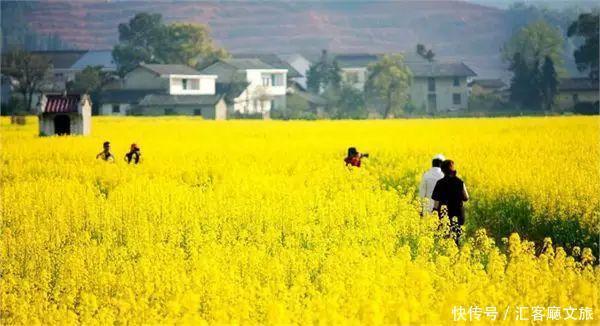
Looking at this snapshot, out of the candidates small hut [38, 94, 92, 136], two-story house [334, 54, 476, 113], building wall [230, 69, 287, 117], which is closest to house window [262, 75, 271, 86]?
building wall [230, 69, 287, 117]

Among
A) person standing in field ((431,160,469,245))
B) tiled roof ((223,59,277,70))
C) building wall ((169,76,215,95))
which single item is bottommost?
person standing in field ((431,160,469,245))

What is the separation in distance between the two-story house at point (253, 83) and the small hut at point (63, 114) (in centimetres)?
3814

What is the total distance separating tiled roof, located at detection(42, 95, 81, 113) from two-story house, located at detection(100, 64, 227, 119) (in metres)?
31.1

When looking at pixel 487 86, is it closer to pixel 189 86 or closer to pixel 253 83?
pixel 253 83

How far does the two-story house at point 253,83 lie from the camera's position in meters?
78.3

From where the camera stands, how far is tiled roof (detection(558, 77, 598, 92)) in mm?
77625

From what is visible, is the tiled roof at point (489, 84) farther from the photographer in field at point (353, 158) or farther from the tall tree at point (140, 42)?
the photographer in field at point (353, 158)

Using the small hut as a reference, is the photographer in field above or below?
below

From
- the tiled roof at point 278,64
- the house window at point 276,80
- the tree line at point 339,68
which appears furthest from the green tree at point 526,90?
the tiled roof at point 278,64

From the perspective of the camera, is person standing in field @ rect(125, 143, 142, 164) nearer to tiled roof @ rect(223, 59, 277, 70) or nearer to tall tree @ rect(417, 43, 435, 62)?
tiled roof @ rect(223, 59, 277, 70)

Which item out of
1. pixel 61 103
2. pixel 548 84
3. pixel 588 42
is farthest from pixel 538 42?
pixel 61 103

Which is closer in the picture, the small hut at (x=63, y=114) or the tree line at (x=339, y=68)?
the small hut at (x=63, y=114)

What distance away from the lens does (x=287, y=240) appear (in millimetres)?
11750

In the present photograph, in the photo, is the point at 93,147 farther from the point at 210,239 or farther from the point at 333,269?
the point at 333,269
